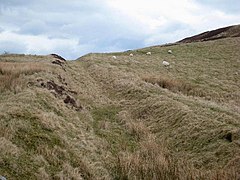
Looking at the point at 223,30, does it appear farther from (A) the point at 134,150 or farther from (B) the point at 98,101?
(A) the point at 134,150

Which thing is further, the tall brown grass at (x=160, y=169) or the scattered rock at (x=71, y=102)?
the scattered rock at (x=71, y=102)

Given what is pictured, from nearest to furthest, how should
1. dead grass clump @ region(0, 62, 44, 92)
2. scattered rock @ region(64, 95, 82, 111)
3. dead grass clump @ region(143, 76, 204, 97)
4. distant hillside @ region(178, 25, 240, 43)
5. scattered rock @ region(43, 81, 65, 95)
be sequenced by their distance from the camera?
dead grass clump @ region(0, 62, 44, 92) → scattered rock @ region(64, 95, 82, 111) → scattered rock @ region(43, 81, 65, 95) → dead grass clump @ region(143, 76, 204, 97) → distant hillside @ region(178, 25, 240, 43)

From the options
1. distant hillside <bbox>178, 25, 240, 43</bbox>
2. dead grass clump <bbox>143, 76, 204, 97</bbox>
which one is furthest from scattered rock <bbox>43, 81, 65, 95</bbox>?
distant hillside <bbox>178, 25, 240, 43</bbox>

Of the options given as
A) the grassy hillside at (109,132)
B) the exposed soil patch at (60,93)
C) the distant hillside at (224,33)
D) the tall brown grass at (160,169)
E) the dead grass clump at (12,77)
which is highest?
the distant hillside at (224,33)

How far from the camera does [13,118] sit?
11562 mm

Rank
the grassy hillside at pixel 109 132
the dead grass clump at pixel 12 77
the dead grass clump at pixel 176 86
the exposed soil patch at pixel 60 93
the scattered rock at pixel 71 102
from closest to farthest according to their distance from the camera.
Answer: the grassy hillside at pixel 109 132
the dead grass clump at pixel 12 77
the exposed soil patch at pixel 60 93
the scattered rock at pixel 71 102
the dead grass clump at pixel 176 86

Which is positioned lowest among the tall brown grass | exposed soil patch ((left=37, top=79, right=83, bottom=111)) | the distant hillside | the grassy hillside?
the tall brown grass

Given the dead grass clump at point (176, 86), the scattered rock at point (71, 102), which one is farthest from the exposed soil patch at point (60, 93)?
the dead grass clump at point (176, 86)

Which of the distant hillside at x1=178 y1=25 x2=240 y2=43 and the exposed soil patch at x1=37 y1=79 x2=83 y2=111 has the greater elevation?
the distant hillside at x1=178 y1=25 x2=240 y2=43

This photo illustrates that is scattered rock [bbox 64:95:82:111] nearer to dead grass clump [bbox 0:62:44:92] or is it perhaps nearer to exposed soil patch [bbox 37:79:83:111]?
exposed soil patch [bbox 37:79:83:111]

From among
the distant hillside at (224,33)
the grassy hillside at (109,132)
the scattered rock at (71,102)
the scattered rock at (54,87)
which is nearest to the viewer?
the grassy hillside at (109,132)

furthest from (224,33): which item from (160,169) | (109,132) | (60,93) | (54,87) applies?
(160,169)

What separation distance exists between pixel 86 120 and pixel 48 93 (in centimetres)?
238

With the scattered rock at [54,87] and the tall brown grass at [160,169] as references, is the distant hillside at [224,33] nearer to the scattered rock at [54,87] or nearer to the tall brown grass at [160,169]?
the scattered rock at [54,87]
